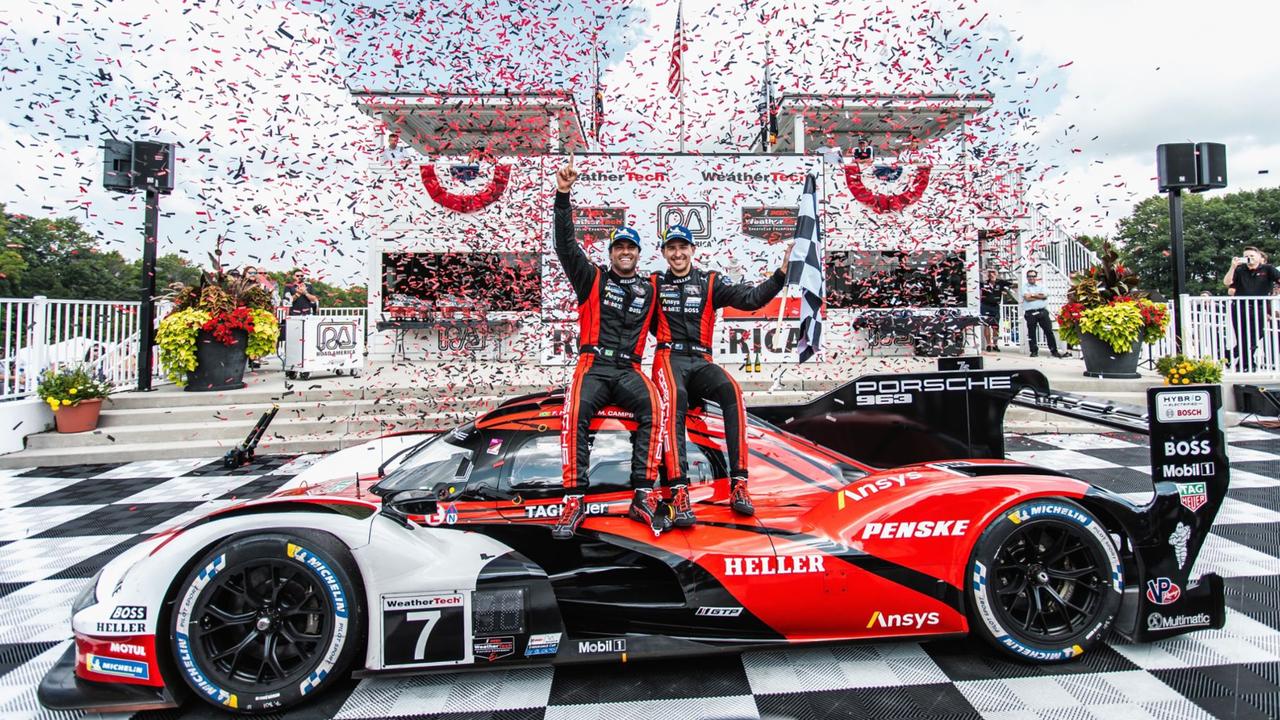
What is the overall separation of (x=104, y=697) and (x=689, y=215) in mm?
10045

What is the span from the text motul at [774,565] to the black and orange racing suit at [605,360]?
53 centimetres

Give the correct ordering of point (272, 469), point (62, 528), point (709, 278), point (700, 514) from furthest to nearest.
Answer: point (272, 469)
point (62, 528)
point (709, 278)
point (700, 514)

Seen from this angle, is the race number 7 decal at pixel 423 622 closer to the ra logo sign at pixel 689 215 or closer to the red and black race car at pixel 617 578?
→ the red and black race car at pixel 617 578

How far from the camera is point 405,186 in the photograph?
11805 mm

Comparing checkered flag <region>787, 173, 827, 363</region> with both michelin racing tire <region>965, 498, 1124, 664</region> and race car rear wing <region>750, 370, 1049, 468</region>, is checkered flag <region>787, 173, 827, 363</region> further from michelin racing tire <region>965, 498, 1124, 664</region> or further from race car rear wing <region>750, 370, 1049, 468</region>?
michelin racing tire <region>965, 498, 1124, 664</region>

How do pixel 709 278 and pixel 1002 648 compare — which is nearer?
pixel 1002 648

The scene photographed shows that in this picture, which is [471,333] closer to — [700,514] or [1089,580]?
[700,514]

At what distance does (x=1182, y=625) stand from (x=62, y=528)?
6.75m

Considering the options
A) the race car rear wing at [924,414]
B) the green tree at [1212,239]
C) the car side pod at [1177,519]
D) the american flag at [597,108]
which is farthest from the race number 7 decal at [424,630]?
the green tree at [1212,239]

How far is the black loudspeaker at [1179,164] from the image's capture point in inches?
310

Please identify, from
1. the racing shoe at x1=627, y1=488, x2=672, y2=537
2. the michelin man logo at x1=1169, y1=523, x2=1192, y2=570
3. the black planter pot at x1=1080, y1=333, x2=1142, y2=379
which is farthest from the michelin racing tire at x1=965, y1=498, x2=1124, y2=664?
the black planter pot at x1=1080, y1=333, x2=1142, y2=379

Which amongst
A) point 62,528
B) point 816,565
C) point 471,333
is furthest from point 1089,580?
point 471,333

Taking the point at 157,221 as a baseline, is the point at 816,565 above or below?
below

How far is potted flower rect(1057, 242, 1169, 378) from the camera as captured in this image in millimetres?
8062
